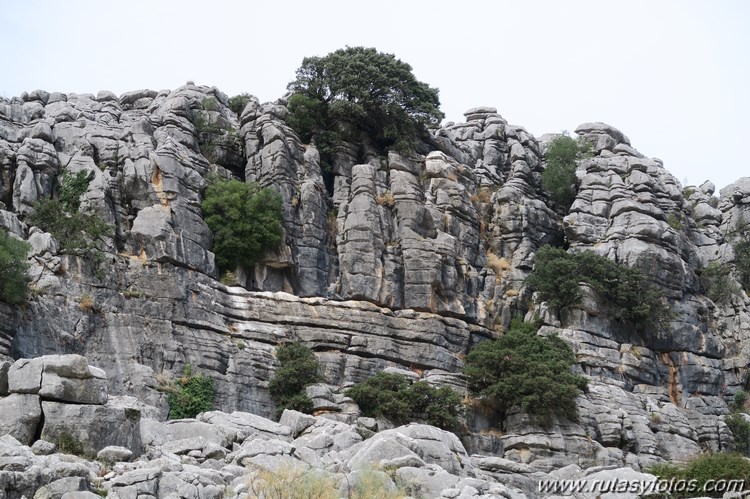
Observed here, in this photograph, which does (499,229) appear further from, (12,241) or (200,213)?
(12,241)

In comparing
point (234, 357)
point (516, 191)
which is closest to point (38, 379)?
point (234, 357)

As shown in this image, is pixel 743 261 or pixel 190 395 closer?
pixel 190 395

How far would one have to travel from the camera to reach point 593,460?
45.6m

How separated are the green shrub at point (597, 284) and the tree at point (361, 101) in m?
10.5

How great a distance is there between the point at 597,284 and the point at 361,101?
16792mm

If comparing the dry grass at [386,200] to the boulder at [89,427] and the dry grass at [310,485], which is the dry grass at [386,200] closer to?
the boulder at [89,427]

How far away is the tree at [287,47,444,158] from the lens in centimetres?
5912

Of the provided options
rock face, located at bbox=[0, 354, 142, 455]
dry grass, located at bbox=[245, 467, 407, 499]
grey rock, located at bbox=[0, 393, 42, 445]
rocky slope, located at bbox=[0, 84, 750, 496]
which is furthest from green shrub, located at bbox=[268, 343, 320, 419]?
dry grass, located at bbox=[245, 467, 407, 499]

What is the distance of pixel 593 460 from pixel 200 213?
21.8m

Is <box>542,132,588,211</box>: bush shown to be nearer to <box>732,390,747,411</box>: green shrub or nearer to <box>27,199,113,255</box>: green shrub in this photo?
<box>732,390,747,411</box>: green shrub

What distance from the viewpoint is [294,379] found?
44.9 m

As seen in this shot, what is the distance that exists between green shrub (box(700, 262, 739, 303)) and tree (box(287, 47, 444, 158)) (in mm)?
17952

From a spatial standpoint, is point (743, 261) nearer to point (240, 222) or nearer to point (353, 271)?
point (353, 271)

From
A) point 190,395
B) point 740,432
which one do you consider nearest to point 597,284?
point 740,432
